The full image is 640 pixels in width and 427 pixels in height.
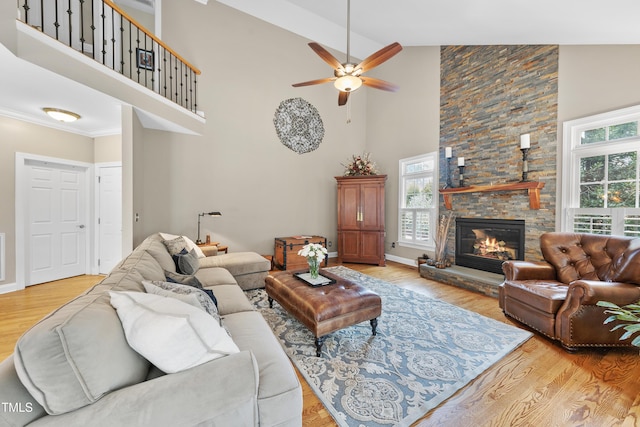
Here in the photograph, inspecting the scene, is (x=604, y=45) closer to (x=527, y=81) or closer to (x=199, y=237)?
(x=527, y=81)

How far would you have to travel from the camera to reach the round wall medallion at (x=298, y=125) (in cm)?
540

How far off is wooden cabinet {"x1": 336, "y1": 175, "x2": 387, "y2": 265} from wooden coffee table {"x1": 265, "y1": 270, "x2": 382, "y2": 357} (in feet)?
9.13

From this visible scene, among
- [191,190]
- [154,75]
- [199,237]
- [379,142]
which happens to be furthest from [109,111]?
[379,142]

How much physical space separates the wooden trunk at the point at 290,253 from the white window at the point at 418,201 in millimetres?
1855

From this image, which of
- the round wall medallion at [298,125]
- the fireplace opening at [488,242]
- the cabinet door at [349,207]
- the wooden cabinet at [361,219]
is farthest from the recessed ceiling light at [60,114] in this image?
the fireplace opening at [488,242]

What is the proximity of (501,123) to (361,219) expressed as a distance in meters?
2.86

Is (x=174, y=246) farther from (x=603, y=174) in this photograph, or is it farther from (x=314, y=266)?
(x=603, y=174)

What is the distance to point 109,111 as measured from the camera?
3381 mm

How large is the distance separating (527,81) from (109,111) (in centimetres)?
580

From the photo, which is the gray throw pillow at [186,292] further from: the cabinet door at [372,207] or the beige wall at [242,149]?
the cabinet door at [372,207]

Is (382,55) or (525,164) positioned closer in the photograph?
(382,55)

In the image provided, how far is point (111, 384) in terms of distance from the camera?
95 cm

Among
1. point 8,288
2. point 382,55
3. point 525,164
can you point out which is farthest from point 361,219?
point 8,288

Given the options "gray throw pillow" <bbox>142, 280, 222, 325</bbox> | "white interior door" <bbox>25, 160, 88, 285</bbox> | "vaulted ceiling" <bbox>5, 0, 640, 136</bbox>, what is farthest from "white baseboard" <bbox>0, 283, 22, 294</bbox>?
"gray throw pillow" <bbox>142, 280, 222, 325</bbox>
